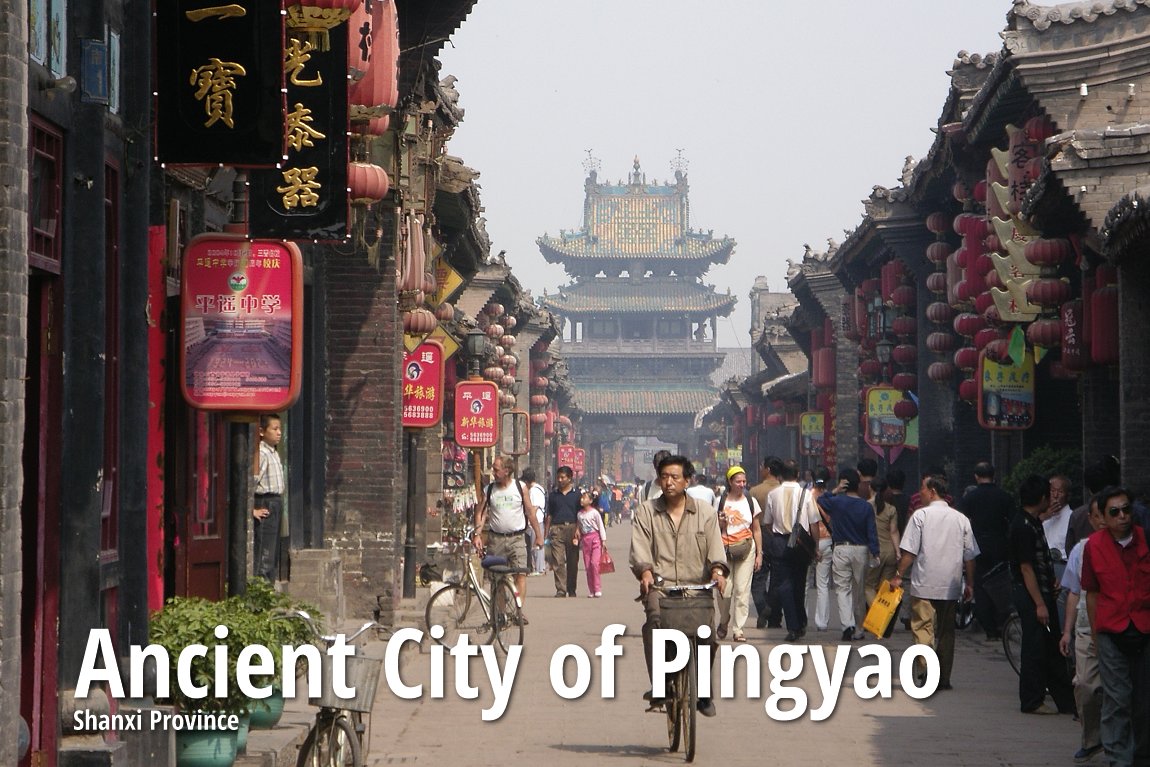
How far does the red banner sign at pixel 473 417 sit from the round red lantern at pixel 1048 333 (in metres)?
11.5

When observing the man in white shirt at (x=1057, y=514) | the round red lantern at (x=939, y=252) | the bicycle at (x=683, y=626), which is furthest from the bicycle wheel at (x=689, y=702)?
the round red lantern at (x=939, y=252)

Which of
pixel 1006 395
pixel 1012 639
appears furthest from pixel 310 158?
pixel 1006 395

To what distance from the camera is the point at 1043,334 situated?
19.6m

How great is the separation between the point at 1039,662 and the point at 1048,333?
7164 millimetres

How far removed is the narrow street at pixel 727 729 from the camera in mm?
11133

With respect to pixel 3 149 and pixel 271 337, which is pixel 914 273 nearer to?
pixel 271 337

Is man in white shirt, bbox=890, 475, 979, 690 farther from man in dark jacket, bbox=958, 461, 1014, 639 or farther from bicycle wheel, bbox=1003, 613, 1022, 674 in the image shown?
man in dark jacket, bbox=958, 461, 1014, 639

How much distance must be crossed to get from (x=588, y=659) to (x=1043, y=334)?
6095 millimetres

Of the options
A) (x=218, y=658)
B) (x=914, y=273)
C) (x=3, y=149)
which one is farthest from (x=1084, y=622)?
(x=914, y=273)

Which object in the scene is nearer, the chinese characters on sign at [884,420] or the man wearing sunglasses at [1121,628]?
the man wearing sunglasses at [1121,628]

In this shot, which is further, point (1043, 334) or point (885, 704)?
point (1043, 334)

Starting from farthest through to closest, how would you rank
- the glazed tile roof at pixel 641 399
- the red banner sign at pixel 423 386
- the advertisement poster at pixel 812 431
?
the glazed tile roof at pixel 641 399 < the advertisement poster at pixel 812 431 < the red banner sign at pixel 423 386

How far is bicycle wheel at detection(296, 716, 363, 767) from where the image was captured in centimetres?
900

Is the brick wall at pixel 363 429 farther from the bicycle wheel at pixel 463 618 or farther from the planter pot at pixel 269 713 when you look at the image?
the planter pot at pixel 269 713
